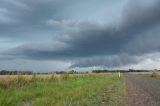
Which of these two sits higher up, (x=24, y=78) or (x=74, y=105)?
(x=24, y=78)

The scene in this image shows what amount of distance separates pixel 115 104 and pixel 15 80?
1520cm

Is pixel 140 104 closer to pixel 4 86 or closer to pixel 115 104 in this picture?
pixel 115 104

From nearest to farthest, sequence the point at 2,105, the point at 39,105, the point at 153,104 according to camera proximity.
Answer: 1. the point at 2,105
2. the point at 39,105
3. the point at 153,104

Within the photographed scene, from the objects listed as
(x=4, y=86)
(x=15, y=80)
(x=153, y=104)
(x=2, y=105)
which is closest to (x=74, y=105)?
(x=2, y=105)

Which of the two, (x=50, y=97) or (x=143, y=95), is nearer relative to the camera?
(x=50, y=97)

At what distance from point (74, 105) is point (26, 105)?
2.75 meters

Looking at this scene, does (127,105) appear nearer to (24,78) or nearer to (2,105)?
(2,105)

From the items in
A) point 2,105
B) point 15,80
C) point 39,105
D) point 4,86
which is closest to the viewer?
point 2,105

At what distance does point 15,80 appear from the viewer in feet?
103

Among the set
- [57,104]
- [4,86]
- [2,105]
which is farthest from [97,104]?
[4,86]

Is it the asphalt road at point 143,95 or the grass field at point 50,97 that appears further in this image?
the asphalt road at point 143,95

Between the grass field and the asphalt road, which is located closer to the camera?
the grass field

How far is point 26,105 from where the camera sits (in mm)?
17797

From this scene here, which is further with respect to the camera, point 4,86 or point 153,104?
point 4,86
